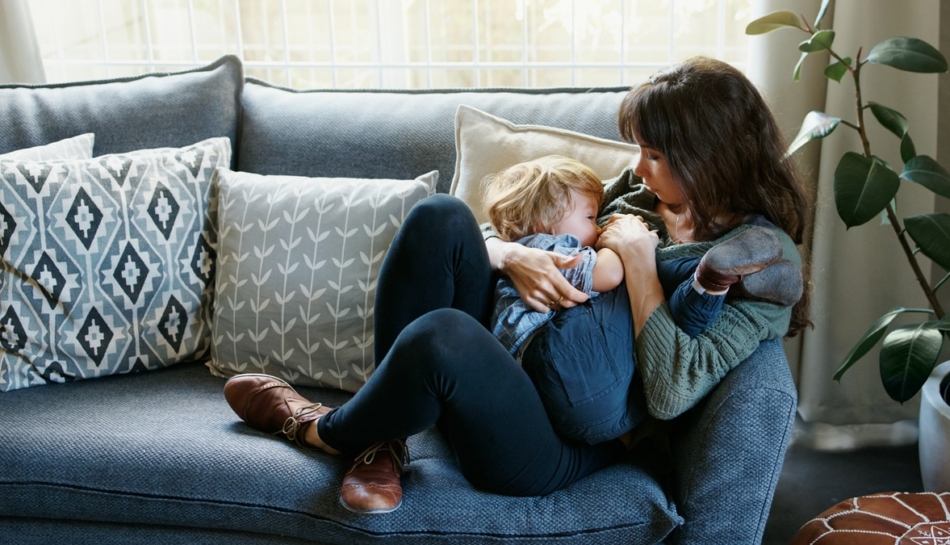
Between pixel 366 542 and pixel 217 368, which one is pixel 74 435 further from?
pixel 366 542

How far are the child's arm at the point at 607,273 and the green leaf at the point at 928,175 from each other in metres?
0.67

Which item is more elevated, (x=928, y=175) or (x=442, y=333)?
(x=928, y=175)

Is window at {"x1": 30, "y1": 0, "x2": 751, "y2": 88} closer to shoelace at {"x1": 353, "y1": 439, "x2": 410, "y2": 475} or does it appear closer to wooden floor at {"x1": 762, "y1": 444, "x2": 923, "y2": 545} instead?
wooden floor at {"x1": 762, "y1": 444, "x2": 923, "y2": 545}

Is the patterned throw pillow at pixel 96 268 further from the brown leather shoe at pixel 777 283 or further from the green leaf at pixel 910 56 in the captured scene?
the green leaf at pixel 910 56

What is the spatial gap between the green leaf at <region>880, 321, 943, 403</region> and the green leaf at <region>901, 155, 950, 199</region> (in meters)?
0.26

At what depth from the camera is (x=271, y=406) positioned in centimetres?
154

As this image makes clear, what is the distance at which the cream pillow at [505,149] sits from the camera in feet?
5.63

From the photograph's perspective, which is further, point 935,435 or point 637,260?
point 935,435

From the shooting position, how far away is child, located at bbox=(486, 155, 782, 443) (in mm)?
1250

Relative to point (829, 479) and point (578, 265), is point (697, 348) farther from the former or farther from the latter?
point (829, 479)

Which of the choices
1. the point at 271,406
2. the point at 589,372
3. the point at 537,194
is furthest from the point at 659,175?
the point at 271,406

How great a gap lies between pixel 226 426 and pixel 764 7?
1487mm

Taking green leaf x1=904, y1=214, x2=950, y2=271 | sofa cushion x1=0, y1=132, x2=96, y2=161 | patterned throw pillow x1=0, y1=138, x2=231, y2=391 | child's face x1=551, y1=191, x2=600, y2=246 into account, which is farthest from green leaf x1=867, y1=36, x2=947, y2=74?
sofa cushion x1=0, y1=132, x2=96, y2=161

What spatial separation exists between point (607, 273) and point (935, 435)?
78 centimetres
